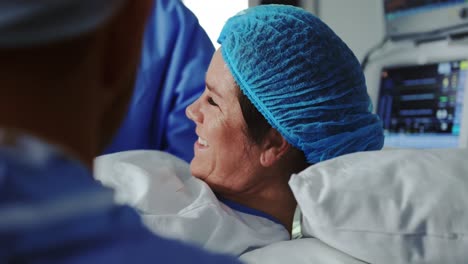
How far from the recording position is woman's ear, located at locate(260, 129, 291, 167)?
112 centimetres

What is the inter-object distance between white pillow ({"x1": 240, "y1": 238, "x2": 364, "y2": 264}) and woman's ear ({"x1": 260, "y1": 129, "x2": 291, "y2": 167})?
0.68 ft

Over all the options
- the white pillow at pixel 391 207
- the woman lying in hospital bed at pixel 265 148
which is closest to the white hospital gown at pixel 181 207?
the woman lying in hospital bed at pixel 265 148

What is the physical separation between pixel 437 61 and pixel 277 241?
4.20ft

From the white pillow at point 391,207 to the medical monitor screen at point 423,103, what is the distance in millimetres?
1054

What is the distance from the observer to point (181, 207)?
3.43 feet

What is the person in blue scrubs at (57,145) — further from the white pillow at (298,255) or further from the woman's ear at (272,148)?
the woman's ear at (272,148)

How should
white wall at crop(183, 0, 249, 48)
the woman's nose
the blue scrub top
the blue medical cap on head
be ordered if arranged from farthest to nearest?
white wall at crop(183, 0, 249, 48)
the woman's nose
the blue medical cap on head
the blue scrub top

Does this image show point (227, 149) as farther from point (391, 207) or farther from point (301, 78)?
point (391, 207)

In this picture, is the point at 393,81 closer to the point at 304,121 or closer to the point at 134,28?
the point at 304,121

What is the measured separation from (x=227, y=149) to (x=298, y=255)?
0.29m

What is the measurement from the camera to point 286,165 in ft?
3.72

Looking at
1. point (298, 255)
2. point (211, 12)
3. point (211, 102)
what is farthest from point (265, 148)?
point (211, 12)

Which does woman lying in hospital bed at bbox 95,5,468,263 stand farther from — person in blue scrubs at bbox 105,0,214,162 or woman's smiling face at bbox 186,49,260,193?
person in blue scrubs at bbox 105,0,214,162

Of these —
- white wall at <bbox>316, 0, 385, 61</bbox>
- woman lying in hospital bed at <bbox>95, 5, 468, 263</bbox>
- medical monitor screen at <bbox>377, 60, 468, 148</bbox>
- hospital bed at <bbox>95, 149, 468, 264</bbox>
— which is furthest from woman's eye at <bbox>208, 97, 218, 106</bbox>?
white wall at <bbox>316, 0, 385, 61</bbox>
